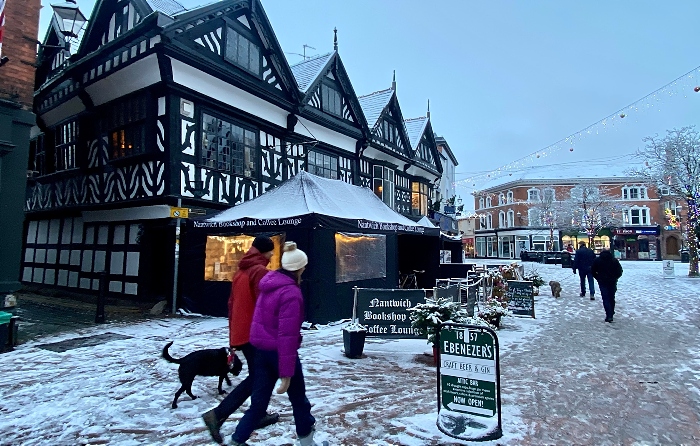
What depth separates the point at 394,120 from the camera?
2192 centimetres

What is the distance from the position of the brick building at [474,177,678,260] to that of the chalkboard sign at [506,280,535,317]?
41.1 m

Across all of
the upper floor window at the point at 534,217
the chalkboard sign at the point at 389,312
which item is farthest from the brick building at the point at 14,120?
the upper floor window at the point at 534,217

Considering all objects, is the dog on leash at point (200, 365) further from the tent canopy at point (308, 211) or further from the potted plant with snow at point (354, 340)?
the tent canopy at point (308, 211)

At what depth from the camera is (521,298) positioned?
10.2 metres

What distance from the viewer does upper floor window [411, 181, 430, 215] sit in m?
24.4

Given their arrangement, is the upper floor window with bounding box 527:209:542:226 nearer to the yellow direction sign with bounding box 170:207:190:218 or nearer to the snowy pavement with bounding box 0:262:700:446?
the snowy pavement with bounding box 0:262:700:446

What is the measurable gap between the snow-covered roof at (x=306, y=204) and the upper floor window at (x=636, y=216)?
46246 mm

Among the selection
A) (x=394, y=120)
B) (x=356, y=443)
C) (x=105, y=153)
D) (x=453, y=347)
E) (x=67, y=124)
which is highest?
(x=394, y=120)

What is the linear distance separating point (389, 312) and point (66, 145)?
44.2 ft

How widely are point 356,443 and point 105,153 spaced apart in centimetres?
1238

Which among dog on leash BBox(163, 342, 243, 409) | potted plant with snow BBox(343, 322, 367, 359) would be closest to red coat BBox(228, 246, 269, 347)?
dog on leash BBox(163, 342, 243, 409)

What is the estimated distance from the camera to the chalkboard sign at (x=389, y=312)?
659 cm

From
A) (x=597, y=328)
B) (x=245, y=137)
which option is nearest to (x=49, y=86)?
(x=245, y=137)

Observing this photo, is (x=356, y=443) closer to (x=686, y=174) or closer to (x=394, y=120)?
(x=394, y=120)
